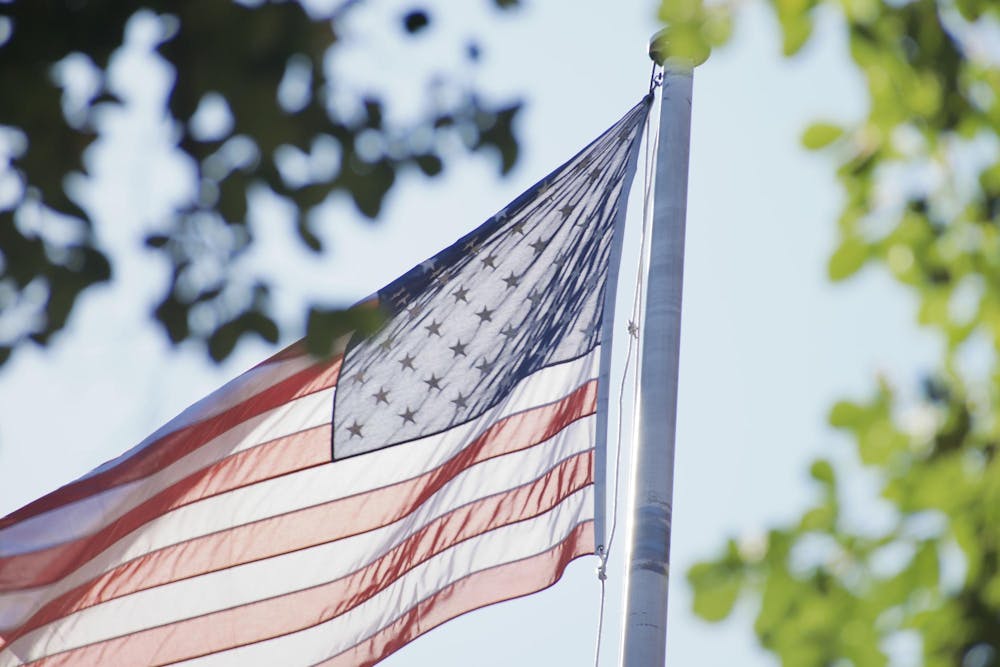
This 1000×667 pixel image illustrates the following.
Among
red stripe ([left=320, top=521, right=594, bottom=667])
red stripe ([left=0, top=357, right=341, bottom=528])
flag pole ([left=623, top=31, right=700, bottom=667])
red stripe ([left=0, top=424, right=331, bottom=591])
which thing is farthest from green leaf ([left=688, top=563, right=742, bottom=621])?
red stripe ([left=0, top=424, right=331, bottom=591])

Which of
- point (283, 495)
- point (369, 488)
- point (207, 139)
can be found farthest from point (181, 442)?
point (207, 139)

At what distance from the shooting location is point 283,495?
9.98m

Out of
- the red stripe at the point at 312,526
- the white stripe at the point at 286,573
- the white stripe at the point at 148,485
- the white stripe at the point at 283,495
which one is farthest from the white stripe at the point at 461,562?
the white stripe at the point at 148,485

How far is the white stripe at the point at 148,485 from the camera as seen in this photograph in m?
9.84

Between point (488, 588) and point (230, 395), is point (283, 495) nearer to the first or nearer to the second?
point (230, 395)

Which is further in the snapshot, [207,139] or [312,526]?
[312,526]

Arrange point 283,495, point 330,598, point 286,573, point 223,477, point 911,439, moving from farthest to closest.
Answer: point 223,477, point 283,495, point 286,573, point 330,598, point 911,439

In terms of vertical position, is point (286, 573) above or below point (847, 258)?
above

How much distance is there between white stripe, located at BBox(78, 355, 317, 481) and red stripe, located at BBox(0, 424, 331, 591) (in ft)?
1.15

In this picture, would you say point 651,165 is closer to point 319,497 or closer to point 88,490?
point 319,497

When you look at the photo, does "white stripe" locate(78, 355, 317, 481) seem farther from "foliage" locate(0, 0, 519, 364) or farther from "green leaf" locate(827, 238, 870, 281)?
"green leaf" locate(827, 238, 870, 281)

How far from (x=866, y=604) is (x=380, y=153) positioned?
8.19 feet

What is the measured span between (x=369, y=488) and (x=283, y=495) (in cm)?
60

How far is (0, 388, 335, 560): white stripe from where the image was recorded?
9.84 m
